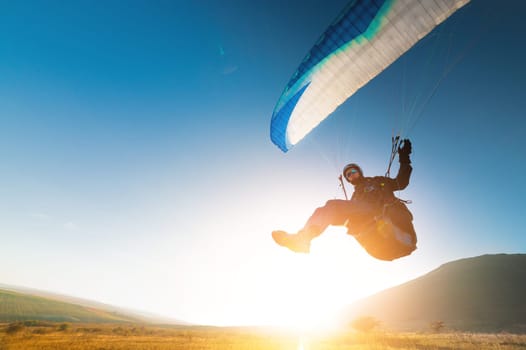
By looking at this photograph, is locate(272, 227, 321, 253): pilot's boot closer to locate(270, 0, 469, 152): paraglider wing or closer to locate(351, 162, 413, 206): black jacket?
locate(351, 162, 413, 206): black jacket

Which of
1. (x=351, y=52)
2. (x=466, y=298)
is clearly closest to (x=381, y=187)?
(x=351, y=52)

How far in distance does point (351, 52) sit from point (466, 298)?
96.3 metres

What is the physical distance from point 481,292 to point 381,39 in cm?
9860

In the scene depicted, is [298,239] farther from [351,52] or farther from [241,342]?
[241,342]

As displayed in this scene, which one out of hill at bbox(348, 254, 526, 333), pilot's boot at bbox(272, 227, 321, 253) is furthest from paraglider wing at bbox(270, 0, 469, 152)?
hill at bbox(348, 254, 526, 333)

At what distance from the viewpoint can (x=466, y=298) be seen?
74.1 meters

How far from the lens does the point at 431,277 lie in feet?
320

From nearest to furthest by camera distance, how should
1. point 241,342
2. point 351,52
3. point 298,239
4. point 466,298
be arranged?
point 298,239
point 351,52
point 241,342
point 466,298

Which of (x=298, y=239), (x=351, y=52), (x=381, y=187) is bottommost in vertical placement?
(x=298, y=239)

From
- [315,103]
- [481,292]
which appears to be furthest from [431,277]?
[315,103]

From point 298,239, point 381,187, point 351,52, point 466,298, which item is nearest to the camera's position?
point 298,239

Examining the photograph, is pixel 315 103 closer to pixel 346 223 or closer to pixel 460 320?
pixel 346 223

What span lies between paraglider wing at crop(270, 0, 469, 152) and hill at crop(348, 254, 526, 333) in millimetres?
69693

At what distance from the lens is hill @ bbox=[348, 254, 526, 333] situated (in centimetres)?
6055
